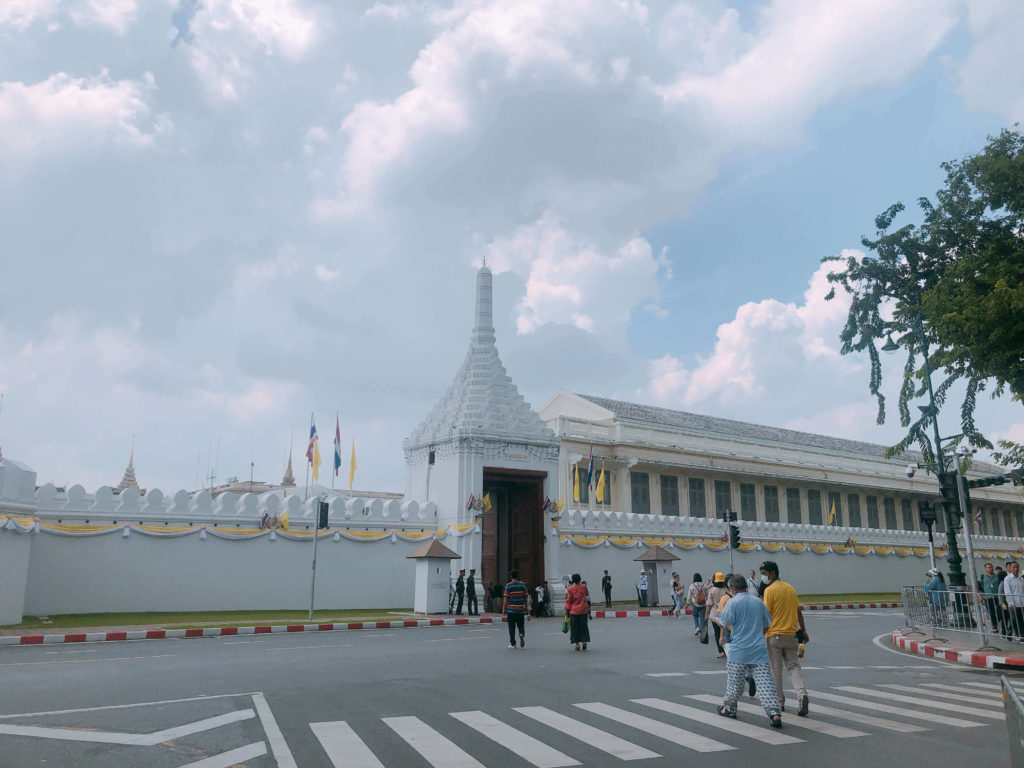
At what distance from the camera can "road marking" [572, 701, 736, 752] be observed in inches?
271

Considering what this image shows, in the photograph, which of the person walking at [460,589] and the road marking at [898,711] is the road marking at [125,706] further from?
Answer: the person walking at [460,589]

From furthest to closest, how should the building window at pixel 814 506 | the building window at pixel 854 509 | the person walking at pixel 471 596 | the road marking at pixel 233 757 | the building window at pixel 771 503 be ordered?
the building window at pixel 854 509
the building window at pixel 814 506
the building window at pixel 771 503
the person walking at pixel 471 596
the road marking at pixel 233 757

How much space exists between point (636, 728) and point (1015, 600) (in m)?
10.8

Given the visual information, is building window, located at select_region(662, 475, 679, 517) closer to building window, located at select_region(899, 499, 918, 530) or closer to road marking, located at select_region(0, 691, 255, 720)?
building window, located at select_region(899, 499, 918, 530)

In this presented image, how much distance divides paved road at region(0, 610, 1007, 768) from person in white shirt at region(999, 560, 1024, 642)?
74.5 inches

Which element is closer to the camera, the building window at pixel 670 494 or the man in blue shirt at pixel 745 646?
the man in blue shirt at pixel 745 646

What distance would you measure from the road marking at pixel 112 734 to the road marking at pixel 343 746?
1035mm

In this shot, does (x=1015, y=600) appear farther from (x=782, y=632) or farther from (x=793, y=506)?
(x=793, y=506)

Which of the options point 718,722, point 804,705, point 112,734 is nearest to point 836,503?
point 804,705

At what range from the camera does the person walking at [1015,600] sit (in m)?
14.3

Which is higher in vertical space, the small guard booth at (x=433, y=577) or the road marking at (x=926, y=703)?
the small guard booth at (x=433, y=577)

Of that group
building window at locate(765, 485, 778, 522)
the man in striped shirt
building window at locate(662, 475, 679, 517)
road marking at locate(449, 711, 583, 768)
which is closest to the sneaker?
road marking at locate(449, 711, 583, 768)

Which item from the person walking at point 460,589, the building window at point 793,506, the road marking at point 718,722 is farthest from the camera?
the building window at point 793,506

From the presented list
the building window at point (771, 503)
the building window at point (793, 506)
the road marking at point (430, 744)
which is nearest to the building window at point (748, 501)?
the building window at point (771, 503)
